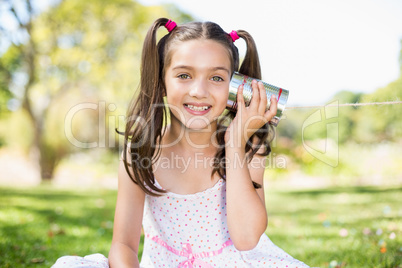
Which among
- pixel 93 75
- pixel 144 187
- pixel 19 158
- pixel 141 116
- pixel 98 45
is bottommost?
pixel 19 158

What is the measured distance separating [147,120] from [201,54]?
0.49m

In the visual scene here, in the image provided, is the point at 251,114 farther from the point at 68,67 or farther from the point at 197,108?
the point at 68,67

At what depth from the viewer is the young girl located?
1807 mm

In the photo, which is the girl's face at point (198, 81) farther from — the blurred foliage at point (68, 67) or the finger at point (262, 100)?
the blurred foliage at point (68, 67)

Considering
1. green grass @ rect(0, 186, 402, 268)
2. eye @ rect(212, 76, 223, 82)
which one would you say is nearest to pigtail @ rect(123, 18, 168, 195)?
eye @ rect(212, 76, 223, 82)

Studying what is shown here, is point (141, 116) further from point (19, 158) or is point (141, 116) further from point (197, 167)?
point (19, 158)

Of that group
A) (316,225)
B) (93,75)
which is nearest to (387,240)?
(316,225)

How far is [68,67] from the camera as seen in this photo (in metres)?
13.1

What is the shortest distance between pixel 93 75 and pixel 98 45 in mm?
1087

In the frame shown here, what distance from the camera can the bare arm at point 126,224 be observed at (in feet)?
5.73

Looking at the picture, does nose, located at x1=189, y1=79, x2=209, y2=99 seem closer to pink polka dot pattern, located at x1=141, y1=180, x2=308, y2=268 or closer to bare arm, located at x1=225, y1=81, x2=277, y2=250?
bare arm, located at x1=225, y1=81, x2=277, y2=250

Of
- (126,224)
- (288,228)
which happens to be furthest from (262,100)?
(288,228)

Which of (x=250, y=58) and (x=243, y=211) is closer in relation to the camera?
(x=243, y=211)

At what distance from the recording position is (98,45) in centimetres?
1334
